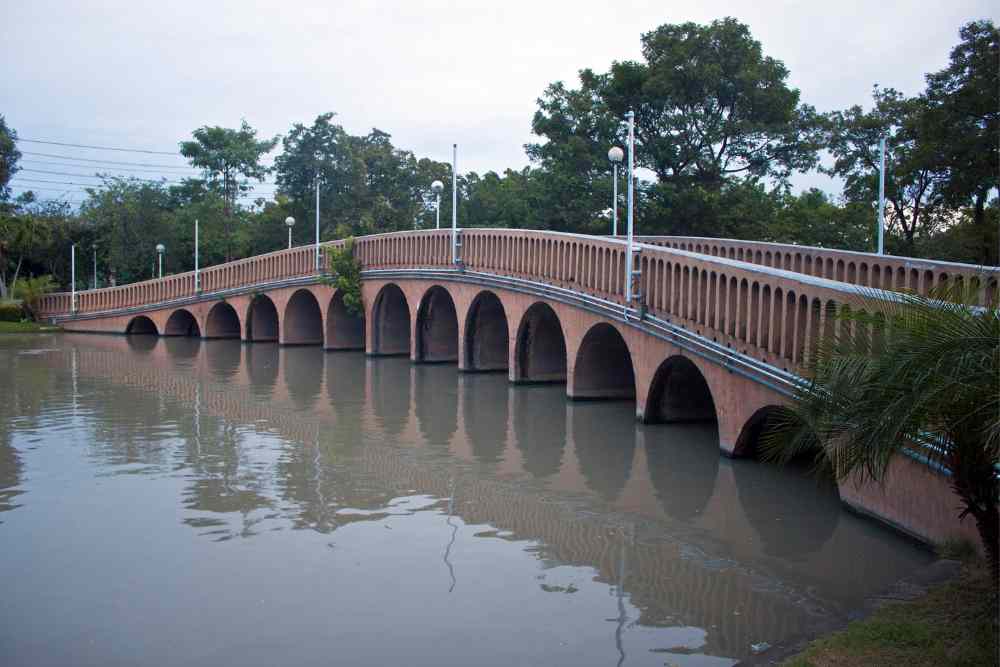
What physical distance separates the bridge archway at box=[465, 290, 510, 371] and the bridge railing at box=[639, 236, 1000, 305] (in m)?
5.93

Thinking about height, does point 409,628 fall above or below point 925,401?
below

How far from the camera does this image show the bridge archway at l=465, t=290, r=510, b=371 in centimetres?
2609

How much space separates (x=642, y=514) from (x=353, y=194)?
40912mm

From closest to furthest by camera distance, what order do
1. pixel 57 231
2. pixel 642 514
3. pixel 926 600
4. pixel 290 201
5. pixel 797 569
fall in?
pixel 926 600, pixel 797 569, pixel 642 514, pixel 57 231, pixel 290 201

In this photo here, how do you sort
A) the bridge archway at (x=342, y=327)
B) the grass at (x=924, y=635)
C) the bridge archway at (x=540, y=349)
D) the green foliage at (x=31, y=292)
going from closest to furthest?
the grass at (x=924, y=635) < the bridge archway at (x=540, y=349) < the bridge archway at (x=342, y=327) < the green foliage at (x=31, y=292)

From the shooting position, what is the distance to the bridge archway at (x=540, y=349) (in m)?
23.1

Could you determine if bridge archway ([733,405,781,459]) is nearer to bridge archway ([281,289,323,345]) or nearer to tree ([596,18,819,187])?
tree ([596,18,819,187])

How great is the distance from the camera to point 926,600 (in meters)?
7.21

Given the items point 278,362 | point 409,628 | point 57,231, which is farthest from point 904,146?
point 57,231

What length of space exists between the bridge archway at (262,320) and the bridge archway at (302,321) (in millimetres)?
1708

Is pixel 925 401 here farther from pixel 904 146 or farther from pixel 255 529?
pixel 904 146

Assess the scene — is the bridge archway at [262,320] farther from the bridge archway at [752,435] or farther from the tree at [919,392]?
the tree at [919,392]

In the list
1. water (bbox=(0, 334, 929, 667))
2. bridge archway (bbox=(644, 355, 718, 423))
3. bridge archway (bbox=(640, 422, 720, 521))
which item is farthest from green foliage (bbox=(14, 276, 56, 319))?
bridge archway (bbox=(640, 422, 720, 521))

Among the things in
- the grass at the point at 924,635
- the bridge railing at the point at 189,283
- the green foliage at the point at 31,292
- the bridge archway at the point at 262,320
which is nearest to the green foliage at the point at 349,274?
the bridge railing at the point at 189,283
